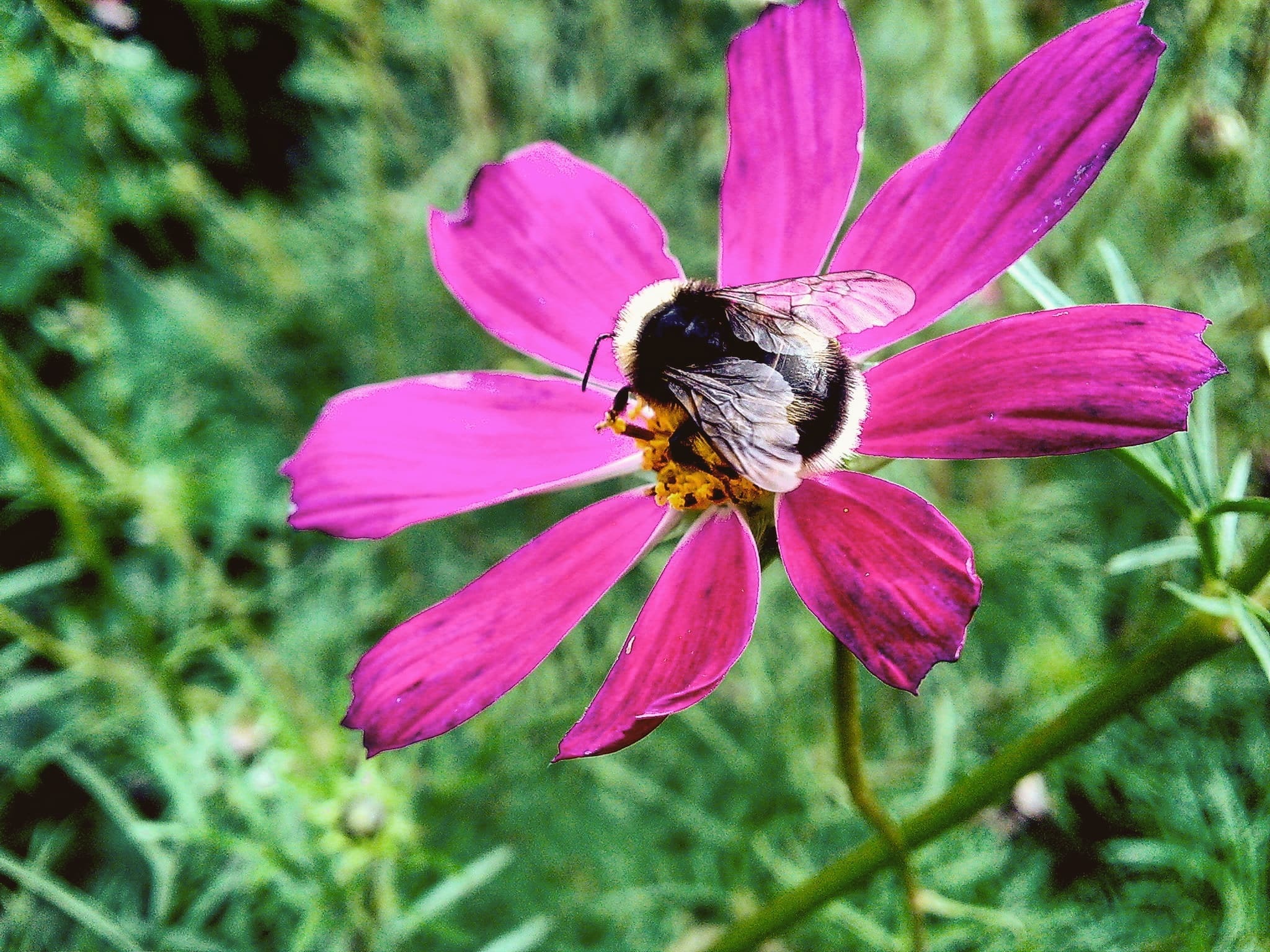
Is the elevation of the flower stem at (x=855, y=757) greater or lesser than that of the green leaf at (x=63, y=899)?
greater

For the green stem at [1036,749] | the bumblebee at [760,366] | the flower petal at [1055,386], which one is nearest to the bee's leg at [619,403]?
the bumblebee at [760,366]

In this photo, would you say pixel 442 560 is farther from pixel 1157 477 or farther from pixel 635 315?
pixel 1157 477

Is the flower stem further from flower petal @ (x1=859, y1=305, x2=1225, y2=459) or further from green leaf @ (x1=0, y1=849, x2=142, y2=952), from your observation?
green leaf @ (x1=0, y1=849, x2=142, y2=952)

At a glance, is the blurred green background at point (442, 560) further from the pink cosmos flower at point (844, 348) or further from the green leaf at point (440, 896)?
the pink cosmos flower at point (844, 348)

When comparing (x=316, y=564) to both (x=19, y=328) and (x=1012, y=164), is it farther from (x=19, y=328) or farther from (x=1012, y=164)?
(x=1012, y=164)

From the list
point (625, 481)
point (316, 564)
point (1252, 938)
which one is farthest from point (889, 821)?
point (316, 564)

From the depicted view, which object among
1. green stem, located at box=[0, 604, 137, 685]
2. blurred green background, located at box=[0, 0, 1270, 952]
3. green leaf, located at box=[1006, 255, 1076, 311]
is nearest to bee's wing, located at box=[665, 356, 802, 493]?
green leaf, located at box=[1006, 255, 1076, 311]
